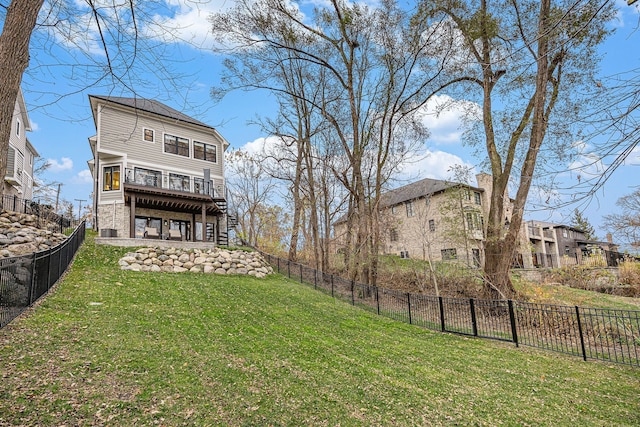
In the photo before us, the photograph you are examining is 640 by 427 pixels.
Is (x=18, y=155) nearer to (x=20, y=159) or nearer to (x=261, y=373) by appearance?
(x=20, y=159)

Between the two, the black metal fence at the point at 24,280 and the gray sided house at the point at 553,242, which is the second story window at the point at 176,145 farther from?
the gray sided house at the point at 553,242

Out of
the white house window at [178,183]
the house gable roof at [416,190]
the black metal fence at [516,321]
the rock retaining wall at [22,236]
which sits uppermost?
the house gable roof at [416,190]

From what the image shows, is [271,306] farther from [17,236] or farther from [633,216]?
[633,216]

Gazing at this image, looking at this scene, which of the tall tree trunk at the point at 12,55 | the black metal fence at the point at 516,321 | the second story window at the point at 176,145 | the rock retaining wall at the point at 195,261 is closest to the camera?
the tall tree trunk at the point at 12,55

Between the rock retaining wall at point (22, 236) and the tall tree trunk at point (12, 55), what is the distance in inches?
393

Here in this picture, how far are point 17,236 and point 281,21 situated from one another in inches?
527

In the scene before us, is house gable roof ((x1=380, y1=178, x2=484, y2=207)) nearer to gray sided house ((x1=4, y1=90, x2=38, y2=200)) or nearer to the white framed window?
the white framed window

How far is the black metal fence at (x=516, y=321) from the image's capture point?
8.84 metres

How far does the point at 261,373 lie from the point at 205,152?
65.0 feet

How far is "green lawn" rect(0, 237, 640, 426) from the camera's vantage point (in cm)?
408

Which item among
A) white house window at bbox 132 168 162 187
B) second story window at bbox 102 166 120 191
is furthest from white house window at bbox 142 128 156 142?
second story window at bbox 102 166 120 191

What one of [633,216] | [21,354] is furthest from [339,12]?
[633,216]

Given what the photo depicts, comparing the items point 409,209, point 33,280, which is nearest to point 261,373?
point 33,280

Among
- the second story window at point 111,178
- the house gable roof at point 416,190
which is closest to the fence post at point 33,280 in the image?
the second story window at point 111,178
